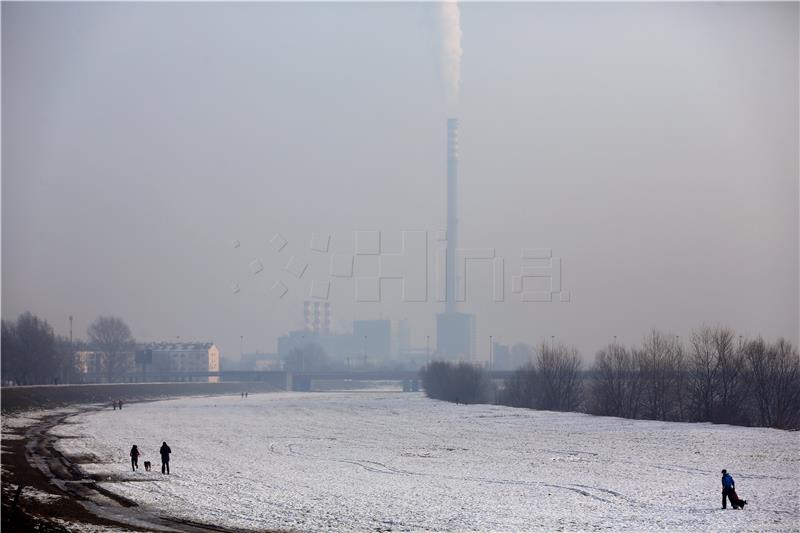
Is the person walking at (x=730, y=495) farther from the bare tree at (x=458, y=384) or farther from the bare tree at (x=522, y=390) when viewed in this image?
the bare tree at (x=458, y=384)

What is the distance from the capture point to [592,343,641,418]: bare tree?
99438 mm

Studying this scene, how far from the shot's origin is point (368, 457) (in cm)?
5619

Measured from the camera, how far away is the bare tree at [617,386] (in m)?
99.4

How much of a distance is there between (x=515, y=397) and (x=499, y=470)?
8450 centimetres

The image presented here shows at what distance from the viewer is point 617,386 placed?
343 ft

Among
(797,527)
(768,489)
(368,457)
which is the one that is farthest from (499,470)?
(797,527)

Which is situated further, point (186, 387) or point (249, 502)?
point (186, 387)

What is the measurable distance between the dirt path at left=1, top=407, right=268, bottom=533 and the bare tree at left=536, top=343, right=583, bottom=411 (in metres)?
73.8

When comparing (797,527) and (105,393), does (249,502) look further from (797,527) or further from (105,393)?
(105,393)

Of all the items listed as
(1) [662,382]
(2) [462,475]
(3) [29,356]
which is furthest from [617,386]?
(3) [29,356]

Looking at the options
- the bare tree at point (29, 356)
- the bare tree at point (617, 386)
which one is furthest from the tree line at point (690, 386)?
the bare tree at point (29, 356)

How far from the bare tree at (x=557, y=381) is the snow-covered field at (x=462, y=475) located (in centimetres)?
3675

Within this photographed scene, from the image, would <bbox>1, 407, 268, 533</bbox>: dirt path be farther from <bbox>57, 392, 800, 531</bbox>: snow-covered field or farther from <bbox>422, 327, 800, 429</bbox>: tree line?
<bbox>422, 327, 800, 429</bbox>: tree line

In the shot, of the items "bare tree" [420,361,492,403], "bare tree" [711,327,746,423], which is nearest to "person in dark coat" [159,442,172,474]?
"bare tree" [711,327,746,423]
